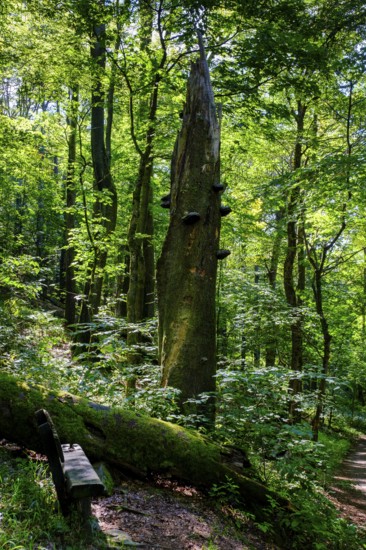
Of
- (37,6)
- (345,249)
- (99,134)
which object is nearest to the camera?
(37,6)

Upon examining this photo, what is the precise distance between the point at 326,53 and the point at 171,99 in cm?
415

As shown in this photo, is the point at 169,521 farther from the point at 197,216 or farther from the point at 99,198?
the point at 99,198

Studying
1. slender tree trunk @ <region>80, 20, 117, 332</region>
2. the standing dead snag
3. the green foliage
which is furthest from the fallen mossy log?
slender tree trunk @ <region>80, 20, 117, 332</region>

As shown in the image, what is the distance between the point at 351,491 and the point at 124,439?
833 cm

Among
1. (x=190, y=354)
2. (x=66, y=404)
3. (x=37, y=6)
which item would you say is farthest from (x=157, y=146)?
(x=66, y=404)

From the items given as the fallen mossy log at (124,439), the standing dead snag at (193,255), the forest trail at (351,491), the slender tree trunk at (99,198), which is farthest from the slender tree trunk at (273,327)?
the fallen mossy log at (124,439)

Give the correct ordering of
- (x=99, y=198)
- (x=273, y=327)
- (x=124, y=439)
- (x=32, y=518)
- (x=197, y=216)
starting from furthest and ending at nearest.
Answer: (x=99, y=198) < (x=273, y=327) < (x=197, y=216) < (x=124, y=439) < (x=32, y=518)

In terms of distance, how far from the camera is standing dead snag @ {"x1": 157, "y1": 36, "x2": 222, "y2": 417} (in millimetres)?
5789

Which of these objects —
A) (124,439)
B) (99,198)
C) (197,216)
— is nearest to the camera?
(124,439)

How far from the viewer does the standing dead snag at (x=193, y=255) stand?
579cm

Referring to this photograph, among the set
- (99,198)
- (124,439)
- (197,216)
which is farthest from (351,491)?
(99,198)

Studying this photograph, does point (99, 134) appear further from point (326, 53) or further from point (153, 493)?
point (153, 493)

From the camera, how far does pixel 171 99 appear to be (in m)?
9.91

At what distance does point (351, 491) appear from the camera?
9758mm
